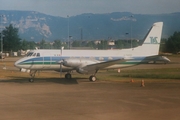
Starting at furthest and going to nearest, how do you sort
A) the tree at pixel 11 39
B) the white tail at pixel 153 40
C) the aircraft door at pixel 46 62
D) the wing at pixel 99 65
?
the tree at pixel 11 39, the white tail at pixel 153 40, the aircraft door at pixel 46 62, the wing at pixel 99 65

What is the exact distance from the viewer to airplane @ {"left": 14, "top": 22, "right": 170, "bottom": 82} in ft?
94.0

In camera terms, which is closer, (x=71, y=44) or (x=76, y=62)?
(x=76, y=62)

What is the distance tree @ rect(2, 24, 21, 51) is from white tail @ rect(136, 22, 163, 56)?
4991cm

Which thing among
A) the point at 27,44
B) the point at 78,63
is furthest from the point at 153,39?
the point at 27,44

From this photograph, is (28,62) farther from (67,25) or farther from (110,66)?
(67,25)

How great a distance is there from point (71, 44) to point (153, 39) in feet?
108

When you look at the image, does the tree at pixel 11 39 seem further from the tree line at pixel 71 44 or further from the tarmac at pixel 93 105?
the tarmac at pixel 93 105

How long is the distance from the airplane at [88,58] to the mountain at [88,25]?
213 centimetres

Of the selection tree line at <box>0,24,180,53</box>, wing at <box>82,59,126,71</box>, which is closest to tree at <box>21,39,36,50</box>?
tree line at <box>0,24,180,53</box>

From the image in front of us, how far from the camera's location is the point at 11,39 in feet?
280

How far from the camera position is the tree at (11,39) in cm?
8181

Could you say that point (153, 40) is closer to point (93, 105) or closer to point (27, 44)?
point (93, 105)

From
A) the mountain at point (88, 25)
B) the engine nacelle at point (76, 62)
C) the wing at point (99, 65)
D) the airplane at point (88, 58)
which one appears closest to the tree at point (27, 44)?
the mountain at point (88, 25)

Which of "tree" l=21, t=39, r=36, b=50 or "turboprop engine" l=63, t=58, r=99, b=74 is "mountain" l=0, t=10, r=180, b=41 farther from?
"turboprop engine" l=63, t=58, r=99, b=74
